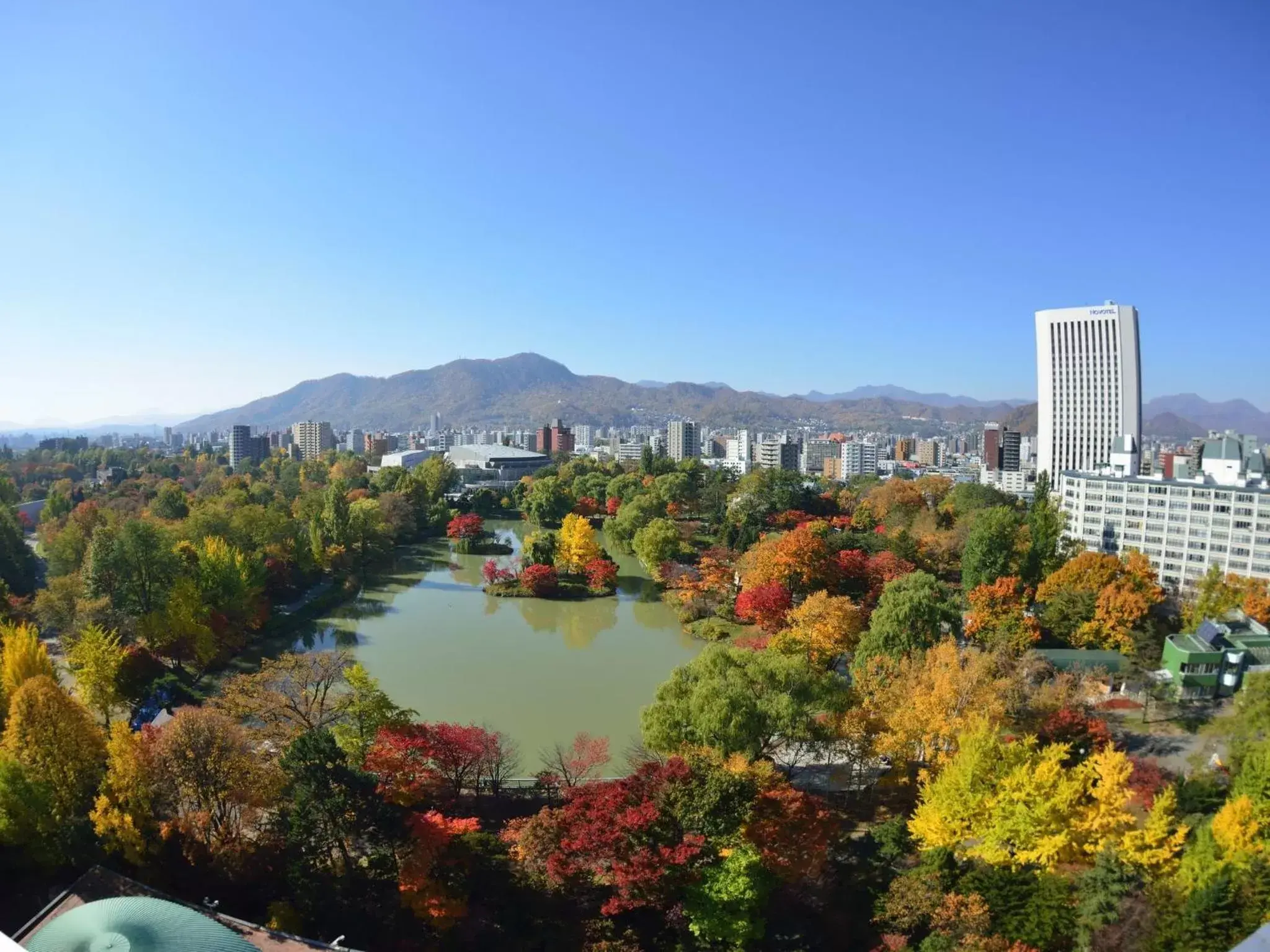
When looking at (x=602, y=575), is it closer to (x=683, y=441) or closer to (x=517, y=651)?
(x=517, y=651)

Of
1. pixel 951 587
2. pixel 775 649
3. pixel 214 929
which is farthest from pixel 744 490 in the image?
pixel 214 929

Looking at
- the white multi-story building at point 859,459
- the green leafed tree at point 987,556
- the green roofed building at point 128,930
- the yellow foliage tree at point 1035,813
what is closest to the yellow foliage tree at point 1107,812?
the yellow foliage tree at point 1035,813

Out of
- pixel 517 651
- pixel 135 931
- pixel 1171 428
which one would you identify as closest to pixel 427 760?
pixel 135 931

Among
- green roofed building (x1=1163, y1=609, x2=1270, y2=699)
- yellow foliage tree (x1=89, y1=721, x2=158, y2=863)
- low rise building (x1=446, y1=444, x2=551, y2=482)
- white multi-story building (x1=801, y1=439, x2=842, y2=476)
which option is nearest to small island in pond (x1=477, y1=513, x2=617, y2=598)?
green roofed building (x1=1163, y1=609, x2=1270, y2=699)

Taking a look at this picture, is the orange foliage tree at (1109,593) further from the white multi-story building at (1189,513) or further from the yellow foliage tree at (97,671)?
the yellow foliage tree at (97,671)

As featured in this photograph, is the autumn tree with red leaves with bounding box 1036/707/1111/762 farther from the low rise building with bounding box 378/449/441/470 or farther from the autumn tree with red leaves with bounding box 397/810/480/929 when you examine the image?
the low rise building with bounding box 378/449/441/470

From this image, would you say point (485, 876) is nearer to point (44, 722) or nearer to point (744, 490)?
point (44, 722)

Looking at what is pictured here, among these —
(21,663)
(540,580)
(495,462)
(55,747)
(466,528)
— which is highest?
(495,462)
